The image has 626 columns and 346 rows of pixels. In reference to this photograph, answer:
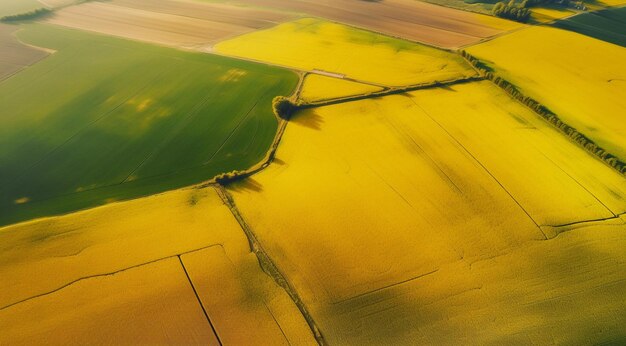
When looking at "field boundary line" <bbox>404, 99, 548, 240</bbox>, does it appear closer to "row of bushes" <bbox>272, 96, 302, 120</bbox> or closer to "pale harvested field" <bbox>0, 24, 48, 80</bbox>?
"row of bushes" <bbox>272, 96, 302, 120</bbox>

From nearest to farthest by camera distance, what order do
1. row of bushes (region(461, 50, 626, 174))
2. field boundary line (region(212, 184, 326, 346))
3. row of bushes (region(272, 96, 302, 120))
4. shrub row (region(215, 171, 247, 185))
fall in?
field boundary line (region(212, 184, 326, 346))
shrub row (region(215, 171, 247, 185))
row of bushes (region(461, 50, 626, 174))
row of bushes (region(272, 96, 302, 120))

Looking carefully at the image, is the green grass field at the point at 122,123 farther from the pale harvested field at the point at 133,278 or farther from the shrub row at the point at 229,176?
the pale harvested field at the point at 133,278

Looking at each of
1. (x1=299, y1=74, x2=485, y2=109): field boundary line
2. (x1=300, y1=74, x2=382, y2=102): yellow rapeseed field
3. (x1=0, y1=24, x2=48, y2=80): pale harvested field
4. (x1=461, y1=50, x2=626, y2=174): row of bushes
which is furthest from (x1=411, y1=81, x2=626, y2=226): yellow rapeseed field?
(x1=0, y1=24, x2=48, y2=80): pale harvested field

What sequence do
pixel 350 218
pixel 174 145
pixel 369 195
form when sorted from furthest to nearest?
pixel 174 145
pixel 369 195
pixel 350 218

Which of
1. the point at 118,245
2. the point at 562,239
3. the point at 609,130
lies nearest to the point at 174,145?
the point at 118,245

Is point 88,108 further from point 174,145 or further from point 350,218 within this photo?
point 350,218

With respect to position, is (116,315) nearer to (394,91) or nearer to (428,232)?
(428,232)
